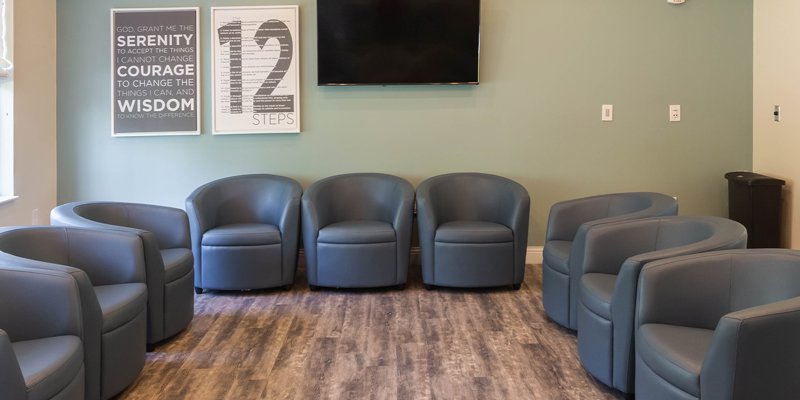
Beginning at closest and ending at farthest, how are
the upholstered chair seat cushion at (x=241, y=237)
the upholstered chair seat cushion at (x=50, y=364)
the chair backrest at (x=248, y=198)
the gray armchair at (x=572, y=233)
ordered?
the upholstered chair seat cushion at (x=50, y=364) < the gray armchair at (x=572, y=233) < the upholstered chair seat cushion at (x=241, y=237) < the chair backrest at (x=248, y=198)

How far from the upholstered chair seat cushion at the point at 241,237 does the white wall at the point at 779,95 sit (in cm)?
390

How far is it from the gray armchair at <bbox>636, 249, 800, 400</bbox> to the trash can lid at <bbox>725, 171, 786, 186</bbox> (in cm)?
278

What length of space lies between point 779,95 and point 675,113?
760 millimetres

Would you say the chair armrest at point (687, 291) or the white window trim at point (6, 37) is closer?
the chair armrest at point (687, 291)

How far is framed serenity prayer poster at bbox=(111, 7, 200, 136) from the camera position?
557 cm

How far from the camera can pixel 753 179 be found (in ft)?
17.1

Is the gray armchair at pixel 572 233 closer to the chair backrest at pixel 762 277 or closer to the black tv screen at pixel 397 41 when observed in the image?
the chair backrest at pixel 762 277

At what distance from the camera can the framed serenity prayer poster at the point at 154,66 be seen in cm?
557

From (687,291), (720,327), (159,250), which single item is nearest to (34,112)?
(159,250)

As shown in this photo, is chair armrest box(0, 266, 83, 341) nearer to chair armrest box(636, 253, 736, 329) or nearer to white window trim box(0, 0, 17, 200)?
chair armrest box(636, 253, 736, 329)

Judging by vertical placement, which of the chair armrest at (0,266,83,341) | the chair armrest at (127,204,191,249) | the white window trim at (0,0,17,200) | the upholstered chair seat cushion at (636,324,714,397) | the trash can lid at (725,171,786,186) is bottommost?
the upholstered chair seat cushion at (636,324,714,397)

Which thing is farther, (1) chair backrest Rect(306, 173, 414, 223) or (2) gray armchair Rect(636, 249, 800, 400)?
(1) chair backrest Rect(306, 173, 414, 223)

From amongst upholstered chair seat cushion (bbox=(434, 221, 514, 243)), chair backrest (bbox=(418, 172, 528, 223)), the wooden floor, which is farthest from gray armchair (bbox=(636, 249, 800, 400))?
chair backrest (bbox=(418, 172, 528, 223))

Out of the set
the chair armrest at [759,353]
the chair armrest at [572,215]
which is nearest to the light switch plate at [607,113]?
the chair armrest at [572,215]
